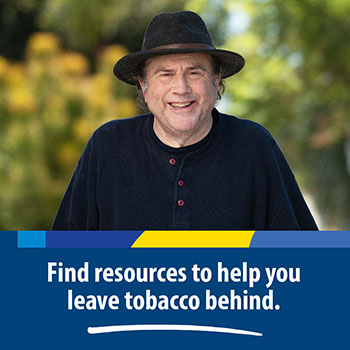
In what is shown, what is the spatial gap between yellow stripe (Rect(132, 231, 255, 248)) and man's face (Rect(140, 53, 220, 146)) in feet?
1.52

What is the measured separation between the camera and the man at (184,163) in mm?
2375

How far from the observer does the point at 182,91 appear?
2328 mm

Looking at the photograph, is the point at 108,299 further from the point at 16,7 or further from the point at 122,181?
the point at 16,7

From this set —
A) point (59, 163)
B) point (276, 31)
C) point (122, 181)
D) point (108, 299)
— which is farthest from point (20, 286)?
point (276, 31)

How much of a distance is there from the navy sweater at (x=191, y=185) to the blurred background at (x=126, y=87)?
16.0 ft

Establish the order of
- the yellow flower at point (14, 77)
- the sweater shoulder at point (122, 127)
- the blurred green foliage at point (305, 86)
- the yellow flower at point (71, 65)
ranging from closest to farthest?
the sweater shoulder at point (122, 127)
the yellow flower at point (14, 77)
the yellow flower at point (71, 65)
the blurred green foliage at point (305, 86)

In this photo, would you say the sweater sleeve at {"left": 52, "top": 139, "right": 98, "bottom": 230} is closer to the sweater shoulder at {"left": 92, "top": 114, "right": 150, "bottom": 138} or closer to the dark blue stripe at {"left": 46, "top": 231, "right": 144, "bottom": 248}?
the sweater shoulder at {"left": 92, "top": 114, "right": 150, "bottom": 138}

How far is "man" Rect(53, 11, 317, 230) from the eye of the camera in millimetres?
2375

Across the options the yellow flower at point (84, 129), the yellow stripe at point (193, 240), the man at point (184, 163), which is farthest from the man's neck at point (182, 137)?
the yellow flower at point (84, 129)

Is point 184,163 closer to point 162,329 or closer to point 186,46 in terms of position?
point 186,46

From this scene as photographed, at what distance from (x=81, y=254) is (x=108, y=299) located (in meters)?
0.16

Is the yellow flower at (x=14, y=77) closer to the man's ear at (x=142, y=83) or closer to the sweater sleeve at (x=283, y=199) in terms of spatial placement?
the man's ear at (x=142, y=83)

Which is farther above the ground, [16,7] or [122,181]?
[16,7]

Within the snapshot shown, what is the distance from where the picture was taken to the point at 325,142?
1043 cm
